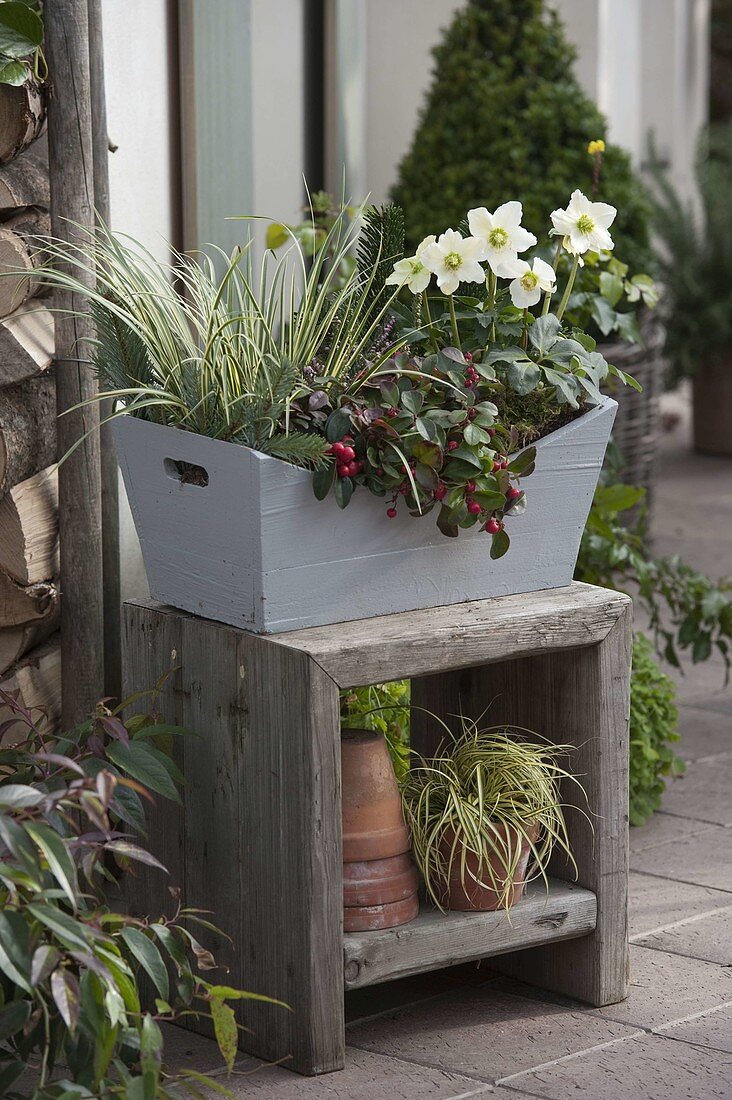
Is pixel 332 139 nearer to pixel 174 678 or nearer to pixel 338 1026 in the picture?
pixel 174 678

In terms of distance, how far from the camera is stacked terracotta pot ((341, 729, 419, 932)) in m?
2.34

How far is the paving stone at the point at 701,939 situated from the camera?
269cm

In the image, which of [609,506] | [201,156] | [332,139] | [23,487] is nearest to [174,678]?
[23,487]

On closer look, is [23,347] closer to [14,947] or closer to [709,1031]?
[14,947]

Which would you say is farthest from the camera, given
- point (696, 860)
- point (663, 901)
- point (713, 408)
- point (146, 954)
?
point (713, 408)

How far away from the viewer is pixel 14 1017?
1906mm

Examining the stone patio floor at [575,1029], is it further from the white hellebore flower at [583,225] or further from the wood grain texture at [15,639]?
the white hellebore flower at [583,225]

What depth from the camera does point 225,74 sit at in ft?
10.8

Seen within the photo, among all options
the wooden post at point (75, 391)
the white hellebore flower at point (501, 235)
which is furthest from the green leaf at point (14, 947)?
the white hellebore flower at point (501, 235)

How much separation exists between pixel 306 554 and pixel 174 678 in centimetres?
35

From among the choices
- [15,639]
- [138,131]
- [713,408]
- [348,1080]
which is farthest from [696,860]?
[713,408]

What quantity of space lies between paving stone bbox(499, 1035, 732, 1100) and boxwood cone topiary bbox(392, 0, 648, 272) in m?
3.23

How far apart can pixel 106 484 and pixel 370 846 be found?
86cm

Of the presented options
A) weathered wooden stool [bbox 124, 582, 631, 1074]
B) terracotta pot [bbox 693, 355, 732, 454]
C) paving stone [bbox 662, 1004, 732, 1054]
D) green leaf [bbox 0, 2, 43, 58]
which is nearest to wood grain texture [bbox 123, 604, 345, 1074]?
weathered wooden stool [bbox 124, 582, 631, 1074]
